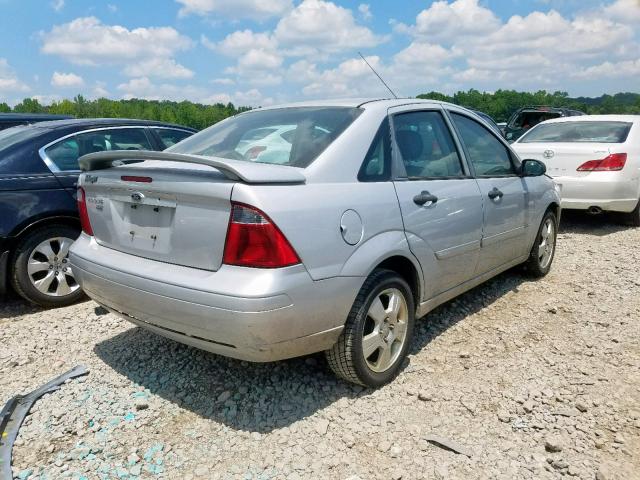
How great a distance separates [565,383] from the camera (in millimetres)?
3250

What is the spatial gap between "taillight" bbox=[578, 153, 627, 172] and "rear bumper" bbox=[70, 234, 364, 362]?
549cm

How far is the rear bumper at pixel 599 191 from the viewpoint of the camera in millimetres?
6906

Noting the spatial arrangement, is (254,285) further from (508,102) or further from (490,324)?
(508,102)

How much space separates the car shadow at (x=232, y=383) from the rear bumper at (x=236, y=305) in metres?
0.47

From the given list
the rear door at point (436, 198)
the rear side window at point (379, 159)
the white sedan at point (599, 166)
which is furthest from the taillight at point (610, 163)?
the rear side window at point (379, 159)

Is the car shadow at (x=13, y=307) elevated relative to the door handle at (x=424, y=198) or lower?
lower

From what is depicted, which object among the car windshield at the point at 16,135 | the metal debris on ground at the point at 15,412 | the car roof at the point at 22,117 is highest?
the car roof at the point at 22,117

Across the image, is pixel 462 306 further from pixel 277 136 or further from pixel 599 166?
pixel 599 166

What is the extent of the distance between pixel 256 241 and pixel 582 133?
672 cm

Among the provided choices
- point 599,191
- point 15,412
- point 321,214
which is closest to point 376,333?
point 321,214

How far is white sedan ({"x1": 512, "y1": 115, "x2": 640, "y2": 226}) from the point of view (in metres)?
6.92

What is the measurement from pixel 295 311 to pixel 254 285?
240 millimetres

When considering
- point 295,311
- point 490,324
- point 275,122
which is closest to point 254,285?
point 295,311

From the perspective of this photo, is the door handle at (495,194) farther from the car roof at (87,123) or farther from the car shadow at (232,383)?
the car roof at (87,123)
